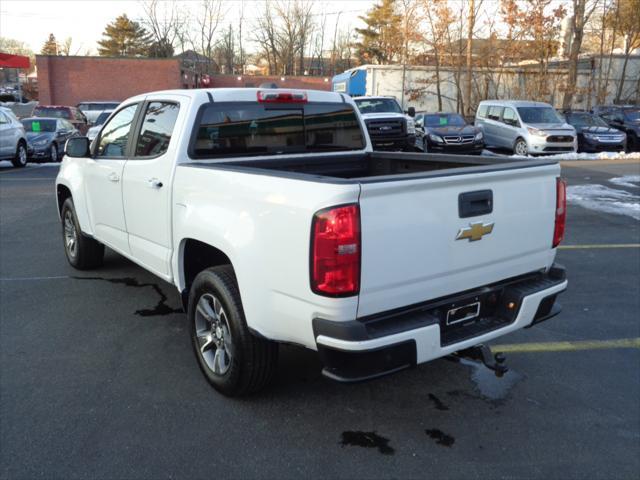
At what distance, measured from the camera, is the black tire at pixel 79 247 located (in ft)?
19.7

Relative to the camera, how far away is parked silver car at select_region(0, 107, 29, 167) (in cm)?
1546

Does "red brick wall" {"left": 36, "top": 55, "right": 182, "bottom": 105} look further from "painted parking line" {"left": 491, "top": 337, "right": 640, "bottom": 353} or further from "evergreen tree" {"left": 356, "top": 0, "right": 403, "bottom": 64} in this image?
"painted parking line" {"left": 491, "top": 337, "right": 640, "bottom": 353}

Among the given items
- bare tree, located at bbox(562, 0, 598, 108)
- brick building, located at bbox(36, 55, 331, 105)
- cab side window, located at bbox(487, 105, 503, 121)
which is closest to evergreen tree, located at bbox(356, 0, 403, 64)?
brick building, located at bbox(36, 55, 331, 105)

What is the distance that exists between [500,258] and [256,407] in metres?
1.70

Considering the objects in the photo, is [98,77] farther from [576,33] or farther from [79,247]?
[79,247]

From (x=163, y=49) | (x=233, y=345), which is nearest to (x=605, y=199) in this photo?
(x=233, y=345)

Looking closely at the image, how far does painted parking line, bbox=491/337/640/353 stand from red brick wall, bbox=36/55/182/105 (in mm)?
38456

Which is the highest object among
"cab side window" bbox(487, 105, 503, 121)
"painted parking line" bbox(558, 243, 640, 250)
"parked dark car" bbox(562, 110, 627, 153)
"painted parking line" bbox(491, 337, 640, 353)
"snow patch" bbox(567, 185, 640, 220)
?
"cab side window" bbox(487, 105, 503, 121)

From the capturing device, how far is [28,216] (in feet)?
31.4

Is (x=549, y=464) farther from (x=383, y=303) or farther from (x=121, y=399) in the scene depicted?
(x=121, y=399)

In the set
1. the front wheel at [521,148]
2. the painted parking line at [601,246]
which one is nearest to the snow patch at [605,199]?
the painted parking line at [601,246]

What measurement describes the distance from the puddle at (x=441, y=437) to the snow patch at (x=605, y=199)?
7.66m

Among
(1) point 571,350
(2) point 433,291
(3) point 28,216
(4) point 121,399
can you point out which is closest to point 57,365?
(4) point 121,399

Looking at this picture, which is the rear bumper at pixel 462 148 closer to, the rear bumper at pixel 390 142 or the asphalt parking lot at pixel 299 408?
the rear bumper at pixel 390 142
